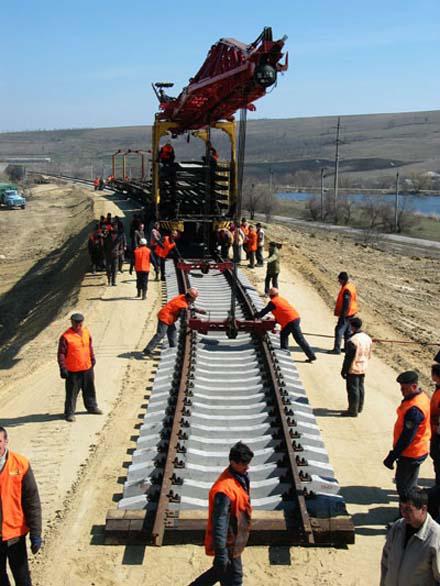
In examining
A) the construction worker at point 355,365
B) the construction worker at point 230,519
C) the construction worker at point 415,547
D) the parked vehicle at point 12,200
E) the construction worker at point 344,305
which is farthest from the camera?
the parked vehicle at point 12,200

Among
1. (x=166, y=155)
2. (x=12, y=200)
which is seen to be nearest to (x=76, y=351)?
(x=166, y=155)

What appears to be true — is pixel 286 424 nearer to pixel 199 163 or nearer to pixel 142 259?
pixel 142 259

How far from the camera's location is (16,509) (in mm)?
5523

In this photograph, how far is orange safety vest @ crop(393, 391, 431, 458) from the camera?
277 inches

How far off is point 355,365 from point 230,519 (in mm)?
5108

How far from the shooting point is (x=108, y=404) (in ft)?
34.5

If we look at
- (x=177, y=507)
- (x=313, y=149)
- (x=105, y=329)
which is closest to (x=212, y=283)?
(x=105, y=329)

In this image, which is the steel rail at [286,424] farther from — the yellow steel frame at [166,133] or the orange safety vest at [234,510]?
the yellow steel frame at [166,133]

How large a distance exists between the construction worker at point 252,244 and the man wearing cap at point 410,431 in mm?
14404

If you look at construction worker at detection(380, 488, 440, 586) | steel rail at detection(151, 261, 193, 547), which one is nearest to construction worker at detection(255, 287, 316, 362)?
steel rail at detection(151, 261, 193, 547)

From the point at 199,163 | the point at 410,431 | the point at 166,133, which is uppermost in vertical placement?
the point at 166,133

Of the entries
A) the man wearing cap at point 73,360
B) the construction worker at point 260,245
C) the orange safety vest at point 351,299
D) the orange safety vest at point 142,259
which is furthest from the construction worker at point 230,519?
the construction worker at point 260,245

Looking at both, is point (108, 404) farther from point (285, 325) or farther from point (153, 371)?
point (285, 325)

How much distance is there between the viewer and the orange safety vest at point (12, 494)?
5410 mm
